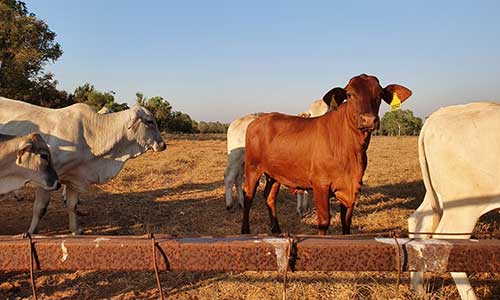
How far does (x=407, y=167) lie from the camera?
13391 millimetres

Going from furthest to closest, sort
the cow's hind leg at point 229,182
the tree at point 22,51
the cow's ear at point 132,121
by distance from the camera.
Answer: the tree at point 22,51, the cow's hind leg at point 229,182, the cow's ear at point 132,121

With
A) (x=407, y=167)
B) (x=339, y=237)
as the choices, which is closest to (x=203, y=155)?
(x=407, y=167)

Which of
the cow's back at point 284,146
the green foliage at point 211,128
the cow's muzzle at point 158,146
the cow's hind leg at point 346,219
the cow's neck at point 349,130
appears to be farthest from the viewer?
the green foliage at point 211,128

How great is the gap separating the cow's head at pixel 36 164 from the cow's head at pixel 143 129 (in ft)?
6.28

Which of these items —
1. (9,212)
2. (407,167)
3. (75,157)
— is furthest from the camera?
(407,167)

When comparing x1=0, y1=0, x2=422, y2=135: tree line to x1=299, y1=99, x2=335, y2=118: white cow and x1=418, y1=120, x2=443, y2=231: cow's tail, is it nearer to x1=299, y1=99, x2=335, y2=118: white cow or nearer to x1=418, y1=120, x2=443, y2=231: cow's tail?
x1=299, y1=99, x2=335, y2=118: white cow

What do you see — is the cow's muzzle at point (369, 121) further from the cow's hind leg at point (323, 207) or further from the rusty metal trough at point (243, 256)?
the rusty metal trough at point (243, 256)

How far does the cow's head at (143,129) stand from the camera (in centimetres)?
645

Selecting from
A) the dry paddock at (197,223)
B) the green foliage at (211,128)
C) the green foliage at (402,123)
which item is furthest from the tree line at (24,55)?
the green foliage at (402,123)

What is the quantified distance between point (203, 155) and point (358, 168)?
13.8 meters

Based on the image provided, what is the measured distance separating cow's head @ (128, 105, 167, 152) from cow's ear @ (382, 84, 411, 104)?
12.7ft

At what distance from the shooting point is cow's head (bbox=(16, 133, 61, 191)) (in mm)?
4457

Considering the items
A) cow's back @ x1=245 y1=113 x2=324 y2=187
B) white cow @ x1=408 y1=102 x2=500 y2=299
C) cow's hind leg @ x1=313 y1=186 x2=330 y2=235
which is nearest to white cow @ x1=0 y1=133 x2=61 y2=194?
cow's back @ x1=245 y1=113 x2=324 y2=187

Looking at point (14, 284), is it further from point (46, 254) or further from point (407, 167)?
point (407, 167)
